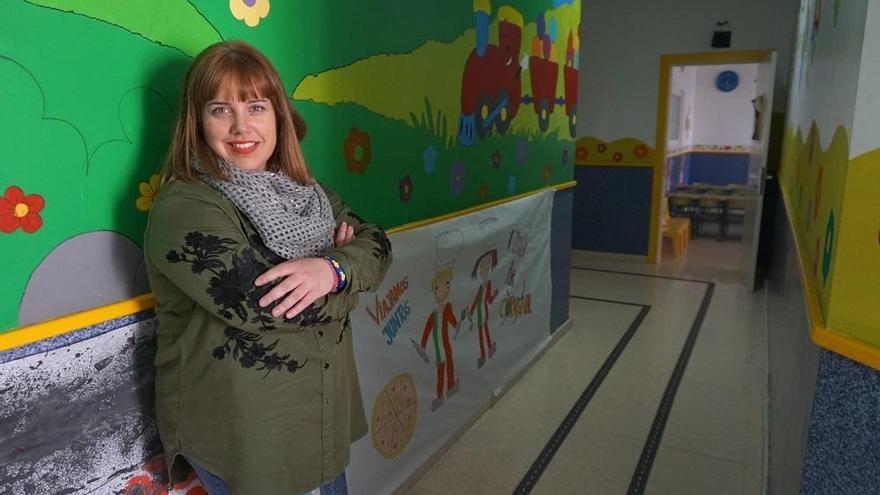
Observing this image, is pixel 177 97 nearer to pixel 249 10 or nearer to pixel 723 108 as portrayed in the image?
pixel 249 10

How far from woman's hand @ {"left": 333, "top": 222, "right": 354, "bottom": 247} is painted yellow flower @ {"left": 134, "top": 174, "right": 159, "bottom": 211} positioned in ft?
1.19

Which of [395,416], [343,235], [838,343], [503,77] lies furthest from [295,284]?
[503,77]

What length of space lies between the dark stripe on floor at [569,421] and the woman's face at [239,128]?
1565 millimetres

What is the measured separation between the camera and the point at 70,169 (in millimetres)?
1052

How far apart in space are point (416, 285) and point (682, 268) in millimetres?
4130

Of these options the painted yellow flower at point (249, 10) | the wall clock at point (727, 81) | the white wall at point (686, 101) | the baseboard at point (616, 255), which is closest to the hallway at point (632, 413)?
the baseboard at point (616, 255)

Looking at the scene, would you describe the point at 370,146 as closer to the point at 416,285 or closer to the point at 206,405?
the point at 416,285

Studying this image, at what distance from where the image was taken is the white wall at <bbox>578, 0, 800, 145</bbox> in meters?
5.09

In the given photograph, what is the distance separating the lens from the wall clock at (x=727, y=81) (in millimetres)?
8328

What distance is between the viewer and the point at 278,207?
1.14m

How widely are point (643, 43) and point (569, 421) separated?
409 centimetres

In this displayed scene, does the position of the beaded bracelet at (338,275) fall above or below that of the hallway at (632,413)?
above

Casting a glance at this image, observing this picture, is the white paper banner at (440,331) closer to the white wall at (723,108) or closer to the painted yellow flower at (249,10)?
the painted yellow flower at (249,10)

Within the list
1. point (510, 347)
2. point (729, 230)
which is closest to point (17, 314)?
point (510, 347)
